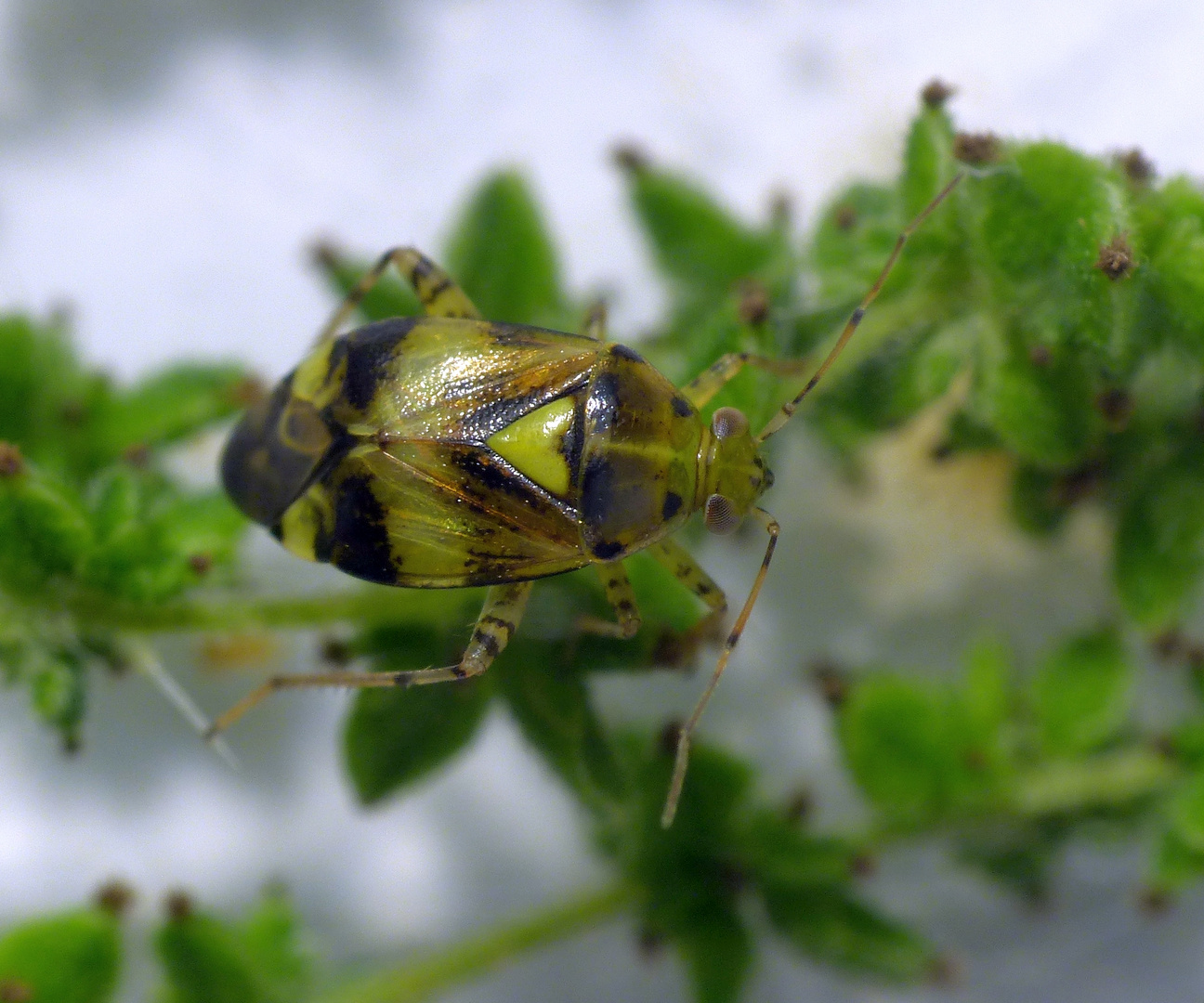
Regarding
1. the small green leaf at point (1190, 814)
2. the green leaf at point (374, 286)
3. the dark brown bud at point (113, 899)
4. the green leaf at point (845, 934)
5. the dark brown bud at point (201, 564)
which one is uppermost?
the green leaf at point (374, 286)

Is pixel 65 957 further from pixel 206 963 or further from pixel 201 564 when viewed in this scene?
pixel 201 564

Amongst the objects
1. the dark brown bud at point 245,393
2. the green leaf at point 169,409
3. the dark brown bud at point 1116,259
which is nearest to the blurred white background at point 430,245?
the green leaf at point 169,409

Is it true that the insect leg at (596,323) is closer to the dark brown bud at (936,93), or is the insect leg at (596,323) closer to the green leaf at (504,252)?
the green leaf at (504,252)

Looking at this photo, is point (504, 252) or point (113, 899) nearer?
point (113, 899)

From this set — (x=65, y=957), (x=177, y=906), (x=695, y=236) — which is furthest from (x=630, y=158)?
(x=65, y=957)

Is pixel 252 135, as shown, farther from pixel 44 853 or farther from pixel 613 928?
pixel 613 928
